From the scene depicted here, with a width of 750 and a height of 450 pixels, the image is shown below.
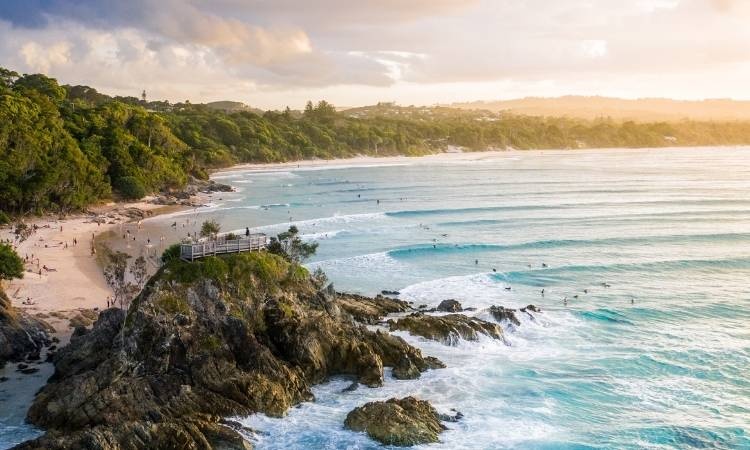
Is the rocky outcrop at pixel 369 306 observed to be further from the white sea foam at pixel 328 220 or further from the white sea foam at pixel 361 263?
the white sea foam at pixel 328 220

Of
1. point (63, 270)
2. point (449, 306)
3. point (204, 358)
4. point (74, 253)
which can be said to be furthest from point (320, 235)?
point (204, 358)

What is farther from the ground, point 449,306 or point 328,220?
point 328,220

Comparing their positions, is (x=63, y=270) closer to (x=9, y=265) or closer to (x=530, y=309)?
(x=9, y=265)

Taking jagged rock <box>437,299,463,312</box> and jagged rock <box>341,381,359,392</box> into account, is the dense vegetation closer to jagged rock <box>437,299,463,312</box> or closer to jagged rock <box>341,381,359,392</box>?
jagged rock <box>437,299,463,312</box>

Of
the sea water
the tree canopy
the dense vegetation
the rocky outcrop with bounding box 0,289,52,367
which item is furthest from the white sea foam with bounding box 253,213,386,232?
the rocky outcrop with bounding box 0,289,52,367

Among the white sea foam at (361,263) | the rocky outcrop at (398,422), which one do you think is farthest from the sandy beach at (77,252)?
the rocky outcrop at (398,422)

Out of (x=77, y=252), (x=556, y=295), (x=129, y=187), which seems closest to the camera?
(x=556, y=295)

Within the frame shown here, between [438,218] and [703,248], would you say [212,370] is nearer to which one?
[703,248]
